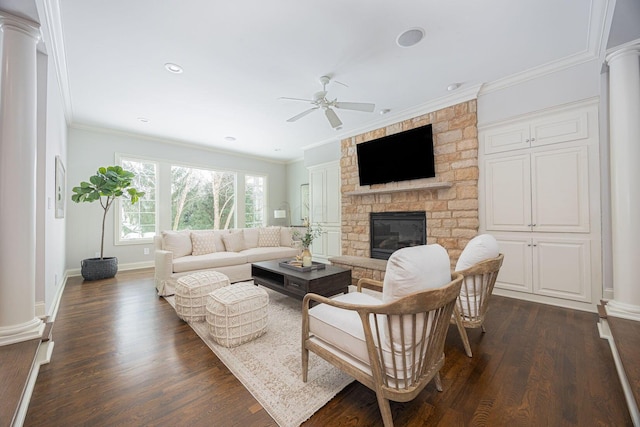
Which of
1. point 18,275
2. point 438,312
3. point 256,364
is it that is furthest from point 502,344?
point 18,275

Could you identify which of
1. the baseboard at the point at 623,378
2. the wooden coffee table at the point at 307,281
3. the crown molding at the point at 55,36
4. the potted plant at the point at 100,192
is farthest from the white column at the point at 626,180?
the potted plant at the point at 100,192

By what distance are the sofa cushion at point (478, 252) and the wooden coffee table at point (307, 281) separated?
130 cm

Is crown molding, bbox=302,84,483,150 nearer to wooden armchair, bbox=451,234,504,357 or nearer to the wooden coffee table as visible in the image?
wooden armchair, bbox=451,234,504,357

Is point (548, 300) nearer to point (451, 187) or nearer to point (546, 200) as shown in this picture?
point (546, 200)

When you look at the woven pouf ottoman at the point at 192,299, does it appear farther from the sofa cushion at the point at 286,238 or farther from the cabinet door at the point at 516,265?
the cabinet door at the point at 516,265

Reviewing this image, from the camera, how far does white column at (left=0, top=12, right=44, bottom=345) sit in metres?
1.73

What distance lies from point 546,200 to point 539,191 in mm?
129

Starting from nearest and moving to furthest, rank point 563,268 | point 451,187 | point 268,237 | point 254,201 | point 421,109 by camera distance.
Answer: point 563,268, point 451,187, point 421,109, point 268,237, point 254,201

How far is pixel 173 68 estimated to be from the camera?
9.82 ft

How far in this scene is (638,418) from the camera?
1260mm

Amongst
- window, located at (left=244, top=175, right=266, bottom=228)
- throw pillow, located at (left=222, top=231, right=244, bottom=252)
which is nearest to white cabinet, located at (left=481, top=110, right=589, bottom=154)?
throw pillow, located at (left=222, top=231, right=244, bottom=252)

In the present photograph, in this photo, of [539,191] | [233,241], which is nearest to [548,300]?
[539,191]

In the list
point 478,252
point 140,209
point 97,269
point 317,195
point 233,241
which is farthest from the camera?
point 317,195

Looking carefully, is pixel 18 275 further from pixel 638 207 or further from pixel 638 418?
pixel 638 207
